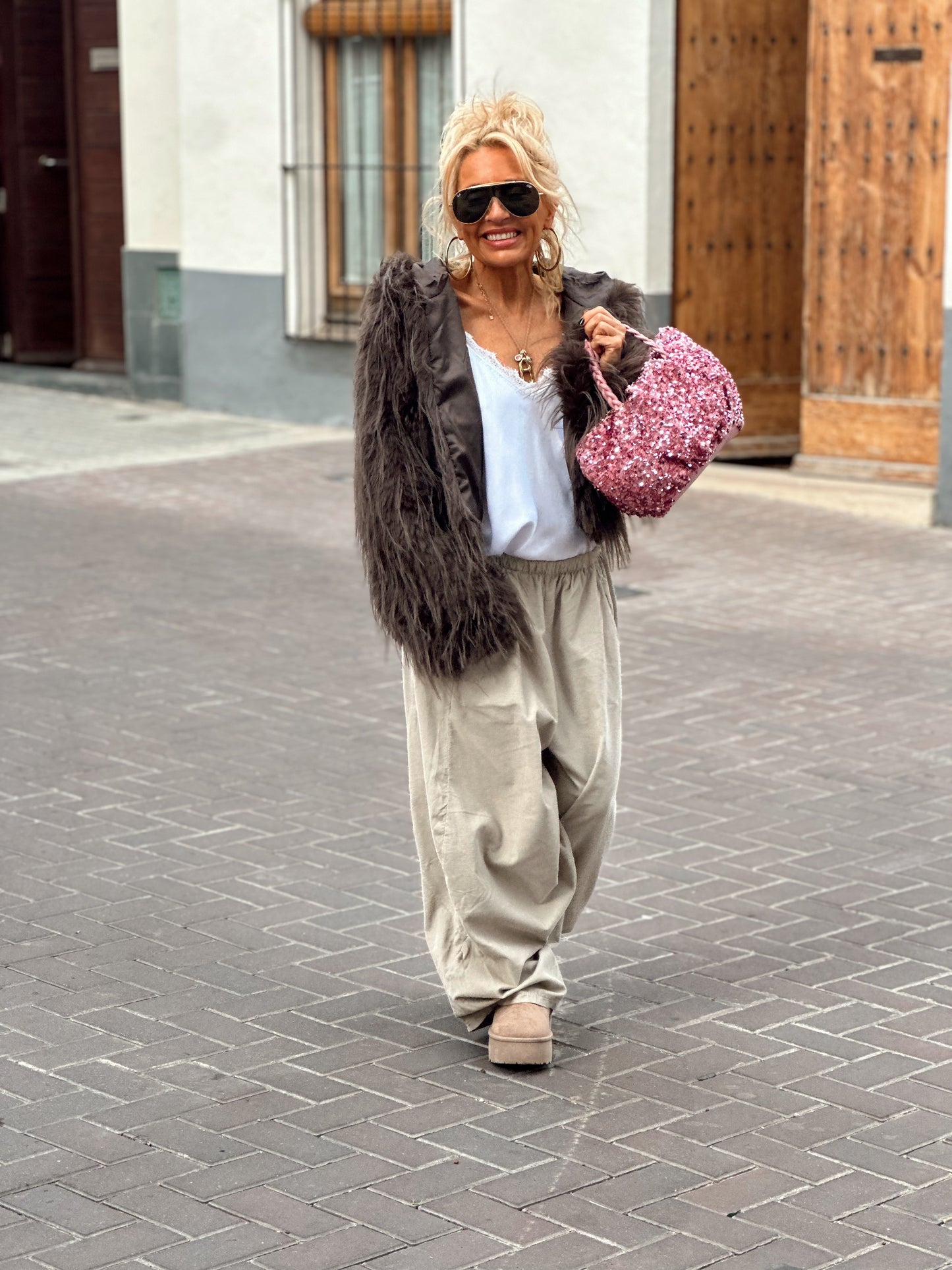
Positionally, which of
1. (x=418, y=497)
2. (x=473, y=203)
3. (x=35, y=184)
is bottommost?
(x=418, y=497)

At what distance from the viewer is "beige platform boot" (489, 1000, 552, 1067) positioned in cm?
402

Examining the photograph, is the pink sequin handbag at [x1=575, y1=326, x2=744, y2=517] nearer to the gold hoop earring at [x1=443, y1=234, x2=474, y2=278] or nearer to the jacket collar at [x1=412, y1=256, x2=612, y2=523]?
the jacket collar at [x1=412, y1=256, x2=612, y2=523]

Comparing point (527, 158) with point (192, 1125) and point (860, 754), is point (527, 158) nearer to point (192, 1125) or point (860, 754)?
point (192, 1125)

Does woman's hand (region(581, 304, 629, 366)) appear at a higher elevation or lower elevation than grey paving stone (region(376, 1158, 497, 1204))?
higher

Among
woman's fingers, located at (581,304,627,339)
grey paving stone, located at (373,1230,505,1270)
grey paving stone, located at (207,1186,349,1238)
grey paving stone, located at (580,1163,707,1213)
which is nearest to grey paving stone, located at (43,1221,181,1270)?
grey paving stone, located at (207,1186,349,1238)

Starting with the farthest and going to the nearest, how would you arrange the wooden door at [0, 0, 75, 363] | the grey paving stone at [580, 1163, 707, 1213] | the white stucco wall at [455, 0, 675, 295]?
1. the wooden door at [0, 0, 75, 363]
2. the white stucco wall at [455, 0, 675, 295]
3. the grey paving stone at [580, 1163, 707, 1213]

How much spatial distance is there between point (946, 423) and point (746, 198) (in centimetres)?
214

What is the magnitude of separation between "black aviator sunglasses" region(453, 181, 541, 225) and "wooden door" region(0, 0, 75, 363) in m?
11.7

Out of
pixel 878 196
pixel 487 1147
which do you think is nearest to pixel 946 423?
pixel 878 196

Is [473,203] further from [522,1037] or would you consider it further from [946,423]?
[946,423]

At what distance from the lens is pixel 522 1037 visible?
4.02 metres

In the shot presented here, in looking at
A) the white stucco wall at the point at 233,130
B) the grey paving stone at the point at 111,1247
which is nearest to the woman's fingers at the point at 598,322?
the grey paving stone at the point at 111,1247

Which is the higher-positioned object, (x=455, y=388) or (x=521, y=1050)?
(x=455, y=388)

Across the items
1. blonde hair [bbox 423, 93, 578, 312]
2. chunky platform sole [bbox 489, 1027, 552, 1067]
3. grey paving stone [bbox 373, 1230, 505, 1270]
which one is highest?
blonde hair [bbox 423, 93, 578, 312]
